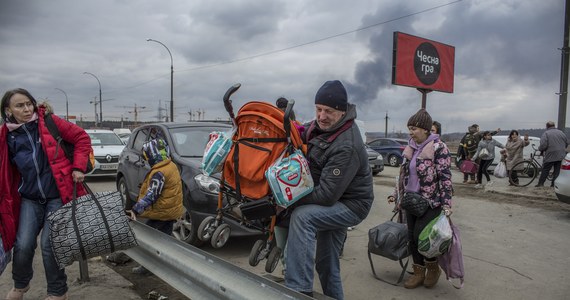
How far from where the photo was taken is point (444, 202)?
4086mm

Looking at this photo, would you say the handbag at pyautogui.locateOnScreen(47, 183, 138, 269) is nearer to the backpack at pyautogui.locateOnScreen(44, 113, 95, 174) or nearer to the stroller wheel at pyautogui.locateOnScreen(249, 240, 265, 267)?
the backpack at pyautogui.locateOnScreen(44, 113, 95, 174)

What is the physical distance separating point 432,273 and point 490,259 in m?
1.43

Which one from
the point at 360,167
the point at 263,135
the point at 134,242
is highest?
the point at 263,135

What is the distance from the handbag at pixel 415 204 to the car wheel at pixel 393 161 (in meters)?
16.6

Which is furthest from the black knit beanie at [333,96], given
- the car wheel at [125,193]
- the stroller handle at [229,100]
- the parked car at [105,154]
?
the parked car at [105,154]

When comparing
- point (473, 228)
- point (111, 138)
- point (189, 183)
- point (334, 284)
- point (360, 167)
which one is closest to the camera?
point (360, 167)

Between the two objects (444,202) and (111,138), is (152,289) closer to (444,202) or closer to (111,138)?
(444,202)

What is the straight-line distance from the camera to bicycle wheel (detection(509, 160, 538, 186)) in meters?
12.3

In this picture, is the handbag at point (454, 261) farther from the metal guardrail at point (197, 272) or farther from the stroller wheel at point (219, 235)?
the metal guardrail at point (197, 272)

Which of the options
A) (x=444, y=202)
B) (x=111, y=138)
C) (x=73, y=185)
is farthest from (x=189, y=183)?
(x=111, y=138)

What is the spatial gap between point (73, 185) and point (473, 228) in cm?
609

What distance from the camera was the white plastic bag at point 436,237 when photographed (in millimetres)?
3943

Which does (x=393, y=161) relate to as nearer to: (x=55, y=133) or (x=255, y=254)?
(x=255, y=254)

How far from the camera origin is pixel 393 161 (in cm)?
2048
